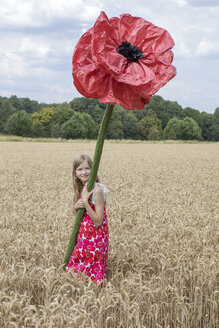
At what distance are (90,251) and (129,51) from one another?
6.93 feet

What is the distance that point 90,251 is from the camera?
13.4ft

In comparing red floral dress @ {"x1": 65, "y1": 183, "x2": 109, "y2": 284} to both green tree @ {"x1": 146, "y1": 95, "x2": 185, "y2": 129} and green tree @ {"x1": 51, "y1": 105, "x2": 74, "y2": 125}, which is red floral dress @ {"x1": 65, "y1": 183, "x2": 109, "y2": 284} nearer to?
green tree @ {"x1": 51, "y1": 105, "x2": 74, "y2": 125}

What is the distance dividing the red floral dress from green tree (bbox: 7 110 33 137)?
76.6 m

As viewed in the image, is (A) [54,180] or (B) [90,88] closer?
(B) [90,88]

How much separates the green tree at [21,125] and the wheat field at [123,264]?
69.0 metres

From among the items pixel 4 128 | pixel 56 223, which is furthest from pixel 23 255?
pixel 4 128

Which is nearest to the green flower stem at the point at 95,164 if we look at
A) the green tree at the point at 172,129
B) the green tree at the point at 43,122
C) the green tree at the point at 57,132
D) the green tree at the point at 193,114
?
the green tree at the point at 57,132

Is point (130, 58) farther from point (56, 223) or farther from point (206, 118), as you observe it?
point (206, 118)

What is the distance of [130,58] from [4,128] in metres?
87.1

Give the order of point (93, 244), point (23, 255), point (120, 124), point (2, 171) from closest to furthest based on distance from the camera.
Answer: point (93, 244) < point (23, 255) < point (2, 171) < point (120, 124)

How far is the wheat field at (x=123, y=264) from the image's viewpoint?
125 inches

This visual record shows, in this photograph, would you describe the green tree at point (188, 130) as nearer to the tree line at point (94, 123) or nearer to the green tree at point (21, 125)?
the tree line at point (94, 123)

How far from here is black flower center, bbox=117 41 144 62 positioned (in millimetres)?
3104

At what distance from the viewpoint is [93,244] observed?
408 centimetres
